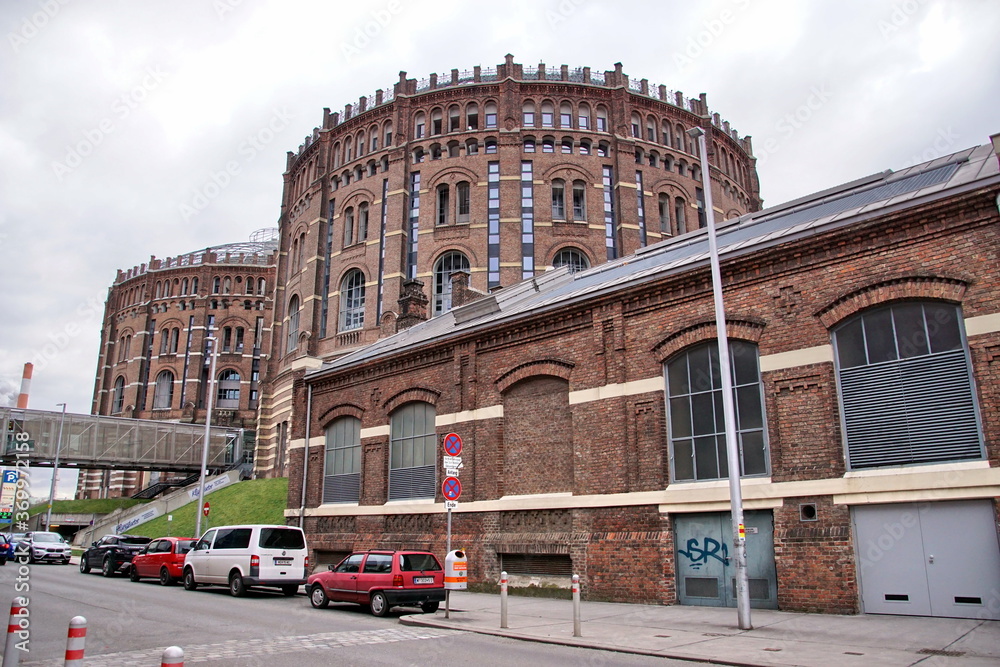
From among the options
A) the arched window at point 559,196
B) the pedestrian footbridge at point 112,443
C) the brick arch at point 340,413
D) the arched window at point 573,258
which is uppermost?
the arched window at point 559,196

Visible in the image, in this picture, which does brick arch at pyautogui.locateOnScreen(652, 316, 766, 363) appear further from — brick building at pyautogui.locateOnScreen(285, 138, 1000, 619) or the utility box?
the utility box

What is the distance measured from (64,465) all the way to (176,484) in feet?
34.0

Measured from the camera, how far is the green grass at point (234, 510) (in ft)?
119

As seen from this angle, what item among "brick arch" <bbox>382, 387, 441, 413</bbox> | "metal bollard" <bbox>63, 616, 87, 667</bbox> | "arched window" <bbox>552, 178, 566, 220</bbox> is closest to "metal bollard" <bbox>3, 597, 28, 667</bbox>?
"metal bollard" <bbox>63, 616, 87, 667</bbox>

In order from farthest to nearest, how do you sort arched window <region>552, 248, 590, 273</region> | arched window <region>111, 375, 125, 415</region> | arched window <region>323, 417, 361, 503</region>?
arched window <region>111, 375, 125, 415</region> < arched window <region>552, 248, 590, 273</region> < arched window <region>323, 417, 361, 503</region>

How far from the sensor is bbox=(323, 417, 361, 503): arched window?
24156mm

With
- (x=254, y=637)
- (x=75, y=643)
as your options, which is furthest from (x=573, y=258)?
(x=75, y=643)

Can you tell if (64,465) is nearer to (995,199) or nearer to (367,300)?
(367,300)

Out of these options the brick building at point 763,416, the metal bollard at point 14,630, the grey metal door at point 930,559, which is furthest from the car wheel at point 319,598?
the grey metal door at point 930,559

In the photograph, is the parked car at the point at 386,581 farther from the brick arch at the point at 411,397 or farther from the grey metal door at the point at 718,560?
the brick arch at the point at 411,397

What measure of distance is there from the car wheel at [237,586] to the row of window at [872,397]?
10.9m

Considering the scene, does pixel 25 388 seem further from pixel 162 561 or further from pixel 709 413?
pixel 709 413

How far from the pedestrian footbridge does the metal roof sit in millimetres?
34527

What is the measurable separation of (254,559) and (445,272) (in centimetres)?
2982
